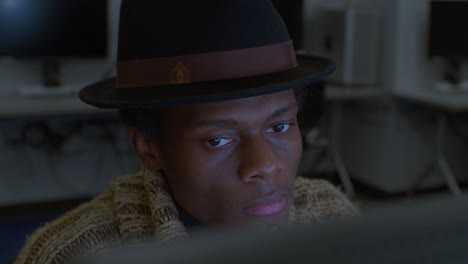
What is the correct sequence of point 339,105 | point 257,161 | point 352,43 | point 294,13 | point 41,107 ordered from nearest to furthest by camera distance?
point 257,161 → point 41,107 → point 294,13 → point 352,43 → point 339,105

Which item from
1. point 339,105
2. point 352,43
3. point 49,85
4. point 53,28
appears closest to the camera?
point 53,28

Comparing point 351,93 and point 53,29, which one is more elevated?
point 53,29

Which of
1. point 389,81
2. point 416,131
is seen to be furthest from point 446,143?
point 389,81

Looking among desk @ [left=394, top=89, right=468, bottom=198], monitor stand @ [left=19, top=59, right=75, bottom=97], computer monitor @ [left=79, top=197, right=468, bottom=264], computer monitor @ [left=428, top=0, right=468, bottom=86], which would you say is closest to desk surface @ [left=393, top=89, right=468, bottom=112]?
desk @ [left=394, top=89, right=468, bottom=198]

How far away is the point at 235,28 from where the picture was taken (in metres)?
0.71

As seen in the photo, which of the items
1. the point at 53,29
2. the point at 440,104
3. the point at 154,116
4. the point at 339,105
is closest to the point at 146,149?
the point at 154,116

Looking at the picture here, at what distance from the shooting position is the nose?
25.9 inches

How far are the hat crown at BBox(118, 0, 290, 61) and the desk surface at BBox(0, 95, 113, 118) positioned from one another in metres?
2.35

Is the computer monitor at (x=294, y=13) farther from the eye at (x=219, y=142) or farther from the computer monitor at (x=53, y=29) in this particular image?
the eye at (x=219, y=142)

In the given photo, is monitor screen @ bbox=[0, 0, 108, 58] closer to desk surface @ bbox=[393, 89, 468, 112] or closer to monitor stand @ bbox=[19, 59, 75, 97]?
monitor stand @ bbox=[19, 59, 75, 97]

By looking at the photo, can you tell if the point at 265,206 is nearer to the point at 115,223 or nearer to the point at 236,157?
the point at 236,157

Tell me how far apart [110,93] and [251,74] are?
0.62ft

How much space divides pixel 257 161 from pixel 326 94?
3117 millimetres

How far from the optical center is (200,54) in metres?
0.70
